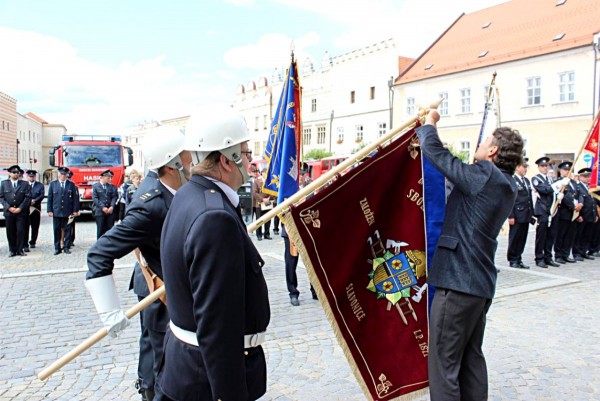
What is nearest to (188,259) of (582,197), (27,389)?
(27,389)

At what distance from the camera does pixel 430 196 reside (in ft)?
11.3

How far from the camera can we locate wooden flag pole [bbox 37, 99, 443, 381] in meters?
2.85

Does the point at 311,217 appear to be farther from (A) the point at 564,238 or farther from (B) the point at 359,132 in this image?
(B) the point at 359,132

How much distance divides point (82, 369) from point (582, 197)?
11309 mm

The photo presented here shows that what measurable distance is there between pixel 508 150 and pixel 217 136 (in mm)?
1937

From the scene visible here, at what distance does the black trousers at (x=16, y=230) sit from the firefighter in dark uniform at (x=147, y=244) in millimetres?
9913

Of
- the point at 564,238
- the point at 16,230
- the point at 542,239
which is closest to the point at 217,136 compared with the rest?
the point at 542,239

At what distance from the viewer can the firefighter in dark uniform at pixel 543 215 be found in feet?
35.9

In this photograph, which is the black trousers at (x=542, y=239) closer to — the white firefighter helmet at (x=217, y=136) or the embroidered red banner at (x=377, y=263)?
the embroidered red banner at (x=377, y=263)

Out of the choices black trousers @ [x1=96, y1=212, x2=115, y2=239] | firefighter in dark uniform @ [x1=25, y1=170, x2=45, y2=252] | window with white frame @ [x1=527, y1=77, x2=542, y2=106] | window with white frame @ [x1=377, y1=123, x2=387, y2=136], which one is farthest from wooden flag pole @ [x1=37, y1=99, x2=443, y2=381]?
window with white frame @ [x1=377, y1=123, x2=387, y2=136]

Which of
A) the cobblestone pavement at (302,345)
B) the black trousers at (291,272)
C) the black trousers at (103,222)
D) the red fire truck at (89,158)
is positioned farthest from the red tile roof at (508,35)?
the black trousers at (291,272)

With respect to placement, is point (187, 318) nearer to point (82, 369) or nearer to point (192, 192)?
point (192, 192)

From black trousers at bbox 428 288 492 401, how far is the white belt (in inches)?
56.8

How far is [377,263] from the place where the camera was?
3.37 meters
